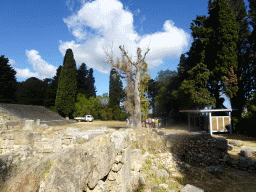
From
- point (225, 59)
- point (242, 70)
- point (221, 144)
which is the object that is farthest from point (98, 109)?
point (221, 144)

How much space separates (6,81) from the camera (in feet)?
95.1

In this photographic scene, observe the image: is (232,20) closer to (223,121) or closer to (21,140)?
(223,121)

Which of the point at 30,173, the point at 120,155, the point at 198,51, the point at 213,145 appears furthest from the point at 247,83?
the point at 30,173

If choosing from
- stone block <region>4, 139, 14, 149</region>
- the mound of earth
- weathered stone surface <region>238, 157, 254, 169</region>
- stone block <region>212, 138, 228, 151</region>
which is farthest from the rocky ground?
the mound of earth

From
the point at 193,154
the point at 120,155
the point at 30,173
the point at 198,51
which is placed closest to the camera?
the point at 30,173

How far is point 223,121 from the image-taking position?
56.2 ft

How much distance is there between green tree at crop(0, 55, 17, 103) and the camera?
28.3 m

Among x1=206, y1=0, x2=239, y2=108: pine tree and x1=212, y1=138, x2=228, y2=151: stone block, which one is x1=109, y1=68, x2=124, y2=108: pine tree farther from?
x1=212, y1=138, x2=228, y2=151: stone block

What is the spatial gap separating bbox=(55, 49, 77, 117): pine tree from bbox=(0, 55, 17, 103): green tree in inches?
303

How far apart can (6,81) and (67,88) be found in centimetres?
990

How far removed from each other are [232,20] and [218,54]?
13.9 feet

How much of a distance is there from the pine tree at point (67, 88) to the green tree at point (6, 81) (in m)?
7.70

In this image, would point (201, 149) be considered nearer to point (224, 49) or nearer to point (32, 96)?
point (224, 49)

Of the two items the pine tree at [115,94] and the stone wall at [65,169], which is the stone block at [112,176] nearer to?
the stone wall at [65,169]
